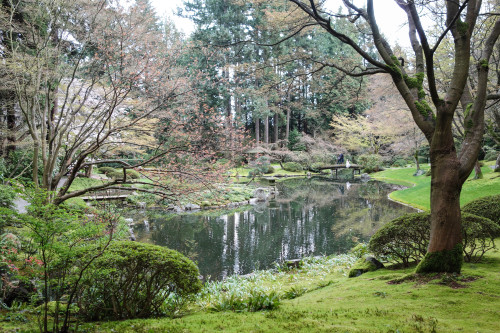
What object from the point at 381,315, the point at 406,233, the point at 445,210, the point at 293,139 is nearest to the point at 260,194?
the point at 406,233

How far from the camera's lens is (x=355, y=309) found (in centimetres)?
304

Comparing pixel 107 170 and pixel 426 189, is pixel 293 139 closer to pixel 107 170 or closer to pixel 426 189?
pixel 426 189

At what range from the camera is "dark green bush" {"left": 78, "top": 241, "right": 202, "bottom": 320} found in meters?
3.09

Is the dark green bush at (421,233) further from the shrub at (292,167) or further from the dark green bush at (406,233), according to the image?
the shrub at (292,167)

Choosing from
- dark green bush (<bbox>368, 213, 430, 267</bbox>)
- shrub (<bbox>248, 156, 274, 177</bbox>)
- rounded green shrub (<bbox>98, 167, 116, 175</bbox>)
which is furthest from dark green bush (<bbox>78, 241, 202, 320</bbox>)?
shrub (<bbox>248, 156, 274, 177</bbox>)

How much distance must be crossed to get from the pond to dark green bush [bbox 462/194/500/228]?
11.3ft

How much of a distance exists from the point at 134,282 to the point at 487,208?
21.8 ft

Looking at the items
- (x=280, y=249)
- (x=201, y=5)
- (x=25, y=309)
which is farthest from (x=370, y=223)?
(x=201, y=5)

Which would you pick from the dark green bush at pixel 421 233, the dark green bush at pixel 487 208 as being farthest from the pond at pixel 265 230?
the dark green bush at pixel 421 233

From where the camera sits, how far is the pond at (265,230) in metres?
8.20

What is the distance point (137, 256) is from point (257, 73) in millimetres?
4475

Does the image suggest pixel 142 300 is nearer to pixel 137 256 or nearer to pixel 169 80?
pixel 137 256

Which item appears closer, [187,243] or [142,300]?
[142,300]

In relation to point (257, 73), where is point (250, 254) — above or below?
below
